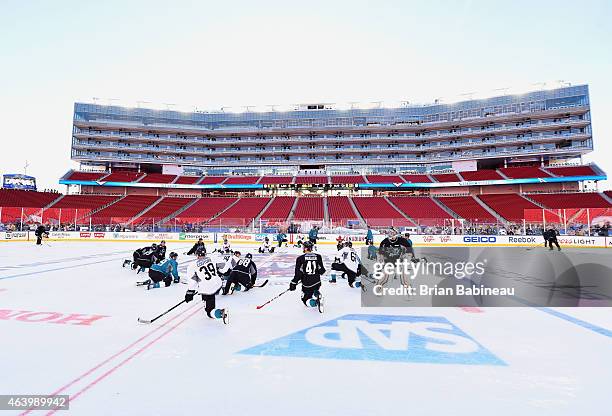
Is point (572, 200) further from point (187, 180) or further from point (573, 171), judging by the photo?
point (187, 180)

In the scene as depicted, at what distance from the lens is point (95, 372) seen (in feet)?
12.5

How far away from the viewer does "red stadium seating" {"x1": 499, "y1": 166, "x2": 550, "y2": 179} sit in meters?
45.1

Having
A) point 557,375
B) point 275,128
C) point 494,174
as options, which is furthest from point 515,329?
point 275,128

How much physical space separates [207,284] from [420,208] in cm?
4172

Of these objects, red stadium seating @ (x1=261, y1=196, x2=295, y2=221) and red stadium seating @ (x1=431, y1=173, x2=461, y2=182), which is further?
red stadium seating @ (x1=431, y1=173, x2=461, y2=182)

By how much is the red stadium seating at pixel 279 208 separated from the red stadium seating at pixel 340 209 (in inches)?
241

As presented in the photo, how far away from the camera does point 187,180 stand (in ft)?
177

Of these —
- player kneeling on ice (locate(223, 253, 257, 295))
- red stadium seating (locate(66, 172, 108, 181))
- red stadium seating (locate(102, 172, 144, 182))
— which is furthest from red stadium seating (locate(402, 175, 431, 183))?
red stadium seating (locate(66, 172, 108, 181))

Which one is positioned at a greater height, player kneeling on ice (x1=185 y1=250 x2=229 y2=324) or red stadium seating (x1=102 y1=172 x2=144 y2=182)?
red stadium seating (x1=102 y1=172 x2=144 y2=182)

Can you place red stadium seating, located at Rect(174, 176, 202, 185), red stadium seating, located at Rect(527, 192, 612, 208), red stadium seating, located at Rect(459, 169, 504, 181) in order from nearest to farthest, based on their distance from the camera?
red stadium seating, located at Rect(527, 192, 612, 208) → red stadium seating, located at Rect(459, 169, 504, 181) → red stadium seating, located at Rect(174, 176, 202, 185)

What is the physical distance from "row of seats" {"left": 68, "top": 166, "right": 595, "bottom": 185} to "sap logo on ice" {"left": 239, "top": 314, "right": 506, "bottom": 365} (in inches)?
1830

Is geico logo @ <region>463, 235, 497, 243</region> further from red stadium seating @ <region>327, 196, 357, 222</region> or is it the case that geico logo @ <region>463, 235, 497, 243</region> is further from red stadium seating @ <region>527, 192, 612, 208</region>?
red stadium seating @ <region>527, 192, 612, 208</region>

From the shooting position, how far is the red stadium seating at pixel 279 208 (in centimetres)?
4017

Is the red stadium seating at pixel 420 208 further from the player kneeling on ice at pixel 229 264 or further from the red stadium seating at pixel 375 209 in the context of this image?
the player kneeling on ice at pixel 229 264
